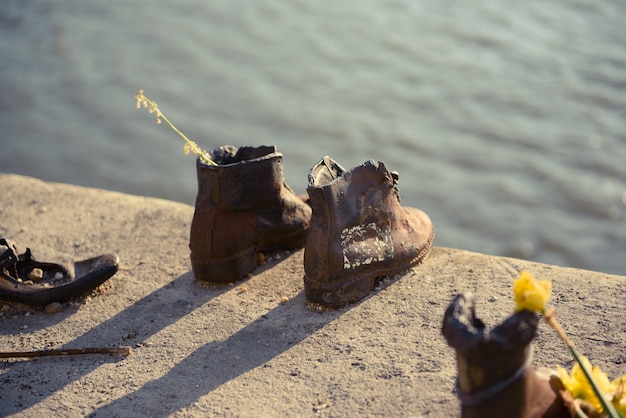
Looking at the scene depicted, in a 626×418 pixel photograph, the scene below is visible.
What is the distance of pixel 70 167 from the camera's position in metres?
6.79

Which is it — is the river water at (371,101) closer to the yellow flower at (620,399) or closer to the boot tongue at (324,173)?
the boot tongue at (324,173)

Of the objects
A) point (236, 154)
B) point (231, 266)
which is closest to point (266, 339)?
point (231, 266)

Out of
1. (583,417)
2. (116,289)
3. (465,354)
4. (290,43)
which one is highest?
(290,43)

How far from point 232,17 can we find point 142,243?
4353mm

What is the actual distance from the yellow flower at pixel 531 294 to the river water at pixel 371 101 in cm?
315

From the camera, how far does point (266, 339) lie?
3.73m

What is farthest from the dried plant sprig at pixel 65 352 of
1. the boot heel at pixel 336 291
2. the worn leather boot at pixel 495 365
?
the worn leather boot at pixel 495 365

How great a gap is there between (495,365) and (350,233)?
133cm

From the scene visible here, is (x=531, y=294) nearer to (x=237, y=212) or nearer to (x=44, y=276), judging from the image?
(x=237, y=212)

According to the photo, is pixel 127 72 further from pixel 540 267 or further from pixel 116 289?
pixel 540 267

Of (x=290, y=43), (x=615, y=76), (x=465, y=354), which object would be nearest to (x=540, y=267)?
(x=465, y=354)

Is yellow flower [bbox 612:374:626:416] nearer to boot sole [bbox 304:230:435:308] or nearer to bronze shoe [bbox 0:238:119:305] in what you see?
boot sole [bbox 304:230:435:308]

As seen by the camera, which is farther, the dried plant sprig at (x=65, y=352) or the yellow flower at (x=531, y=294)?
the dried plant sprig at (x=65, y=352)

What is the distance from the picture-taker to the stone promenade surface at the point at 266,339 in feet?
11.0
